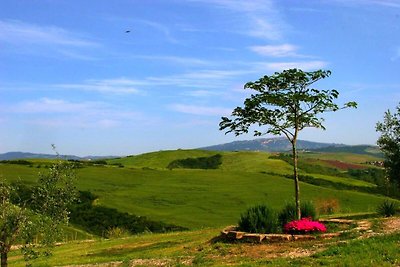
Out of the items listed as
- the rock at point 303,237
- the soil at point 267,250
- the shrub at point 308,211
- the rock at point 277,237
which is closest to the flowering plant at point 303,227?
the rock at point 303,237

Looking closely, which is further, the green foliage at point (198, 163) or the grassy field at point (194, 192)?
the green foliage at point (198, 163)

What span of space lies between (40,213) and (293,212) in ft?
59.2

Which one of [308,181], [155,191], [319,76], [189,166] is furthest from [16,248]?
[189,166]

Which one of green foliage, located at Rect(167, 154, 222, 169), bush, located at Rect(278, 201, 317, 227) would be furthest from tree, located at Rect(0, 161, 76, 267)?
green foliage, located at Rect(167, 154, 222, 169)

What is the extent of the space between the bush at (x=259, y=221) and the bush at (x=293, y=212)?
6.86 ft

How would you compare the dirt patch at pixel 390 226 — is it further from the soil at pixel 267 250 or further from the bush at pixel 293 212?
the bush at pixel 293 212

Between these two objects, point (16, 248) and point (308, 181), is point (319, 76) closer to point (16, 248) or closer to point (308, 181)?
point (16, 248)

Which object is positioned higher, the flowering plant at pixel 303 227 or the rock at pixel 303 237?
the flowering plant at pixel 303 227

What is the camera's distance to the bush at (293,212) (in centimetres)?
3325

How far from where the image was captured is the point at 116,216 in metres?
84.7

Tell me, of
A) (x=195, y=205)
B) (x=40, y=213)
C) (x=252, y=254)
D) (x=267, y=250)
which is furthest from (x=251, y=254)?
(x=195, y=205)

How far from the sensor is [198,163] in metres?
155

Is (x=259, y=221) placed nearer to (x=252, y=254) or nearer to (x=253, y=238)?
(x=253, y=238)

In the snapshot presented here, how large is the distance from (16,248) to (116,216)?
3407 centimetres
